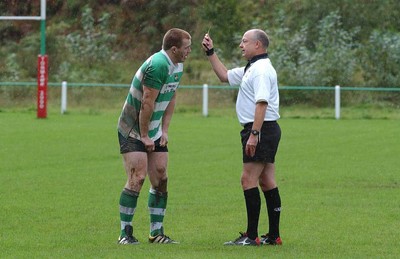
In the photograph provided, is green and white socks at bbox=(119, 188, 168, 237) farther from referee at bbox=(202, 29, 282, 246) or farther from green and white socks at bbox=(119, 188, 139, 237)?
referee at bbox=(202, 29, 282, 246)

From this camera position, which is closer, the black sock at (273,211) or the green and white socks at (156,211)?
the black sock at (273,211)

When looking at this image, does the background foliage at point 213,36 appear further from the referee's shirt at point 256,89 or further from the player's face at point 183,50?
the player's face at point 183,50

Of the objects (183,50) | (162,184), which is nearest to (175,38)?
(183,50)

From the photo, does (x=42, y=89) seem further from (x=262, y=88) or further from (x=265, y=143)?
(x=262, y=88)

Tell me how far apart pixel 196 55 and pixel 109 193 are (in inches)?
1276

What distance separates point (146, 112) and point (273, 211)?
59.0 inches

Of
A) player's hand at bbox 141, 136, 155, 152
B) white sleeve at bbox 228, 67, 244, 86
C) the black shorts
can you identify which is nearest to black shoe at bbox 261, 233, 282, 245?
the black shorts

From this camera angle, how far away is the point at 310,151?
22.1 m

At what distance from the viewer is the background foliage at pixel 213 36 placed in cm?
3941

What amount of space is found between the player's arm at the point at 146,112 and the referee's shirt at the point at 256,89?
2.54 feet

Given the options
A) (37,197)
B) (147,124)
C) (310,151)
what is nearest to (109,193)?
(37,197)

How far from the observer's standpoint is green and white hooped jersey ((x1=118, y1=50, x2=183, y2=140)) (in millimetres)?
9938

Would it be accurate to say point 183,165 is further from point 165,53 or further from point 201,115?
point 201,115

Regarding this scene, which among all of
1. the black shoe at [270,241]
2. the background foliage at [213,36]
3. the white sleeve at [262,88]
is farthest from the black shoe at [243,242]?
the background foliage at [213,36]
